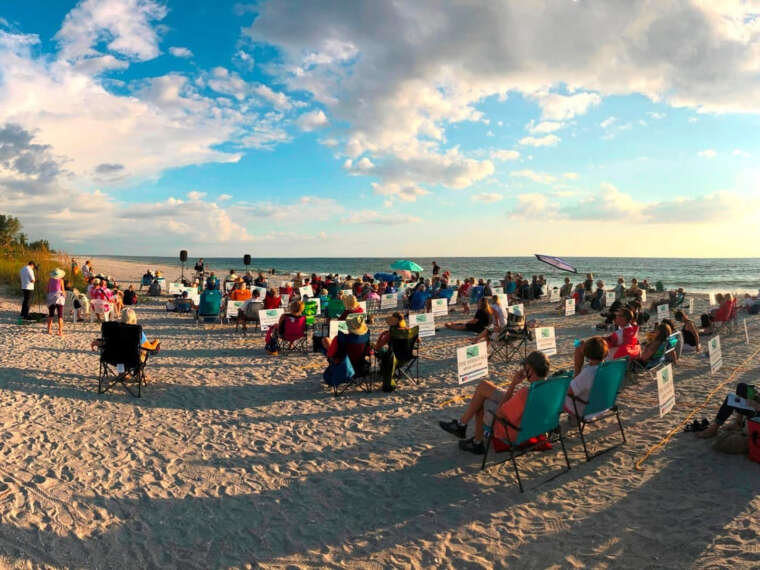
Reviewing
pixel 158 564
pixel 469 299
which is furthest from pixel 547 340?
pixel 469 299

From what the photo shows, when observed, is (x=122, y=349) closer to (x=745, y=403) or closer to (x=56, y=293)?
(x=56, y=293)

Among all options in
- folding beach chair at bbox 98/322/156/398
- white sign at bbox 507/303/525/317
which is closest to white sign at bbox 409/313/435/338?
white sign at bbox 507/303/525/317

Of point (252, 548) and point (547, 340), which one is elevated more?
point (547, 340)

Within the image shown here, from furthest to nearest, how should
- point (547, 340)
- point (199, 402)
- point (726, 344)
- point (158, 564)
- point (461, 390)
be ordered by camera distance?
point (726, 344), point (547, 340), point (461, 390), point (199, 402), point (158, 564)

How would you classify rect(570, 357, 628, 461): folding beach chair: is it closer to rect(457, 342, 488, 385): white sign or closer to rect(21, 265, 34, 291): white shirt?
rect(457, 342, 488, 385): white sign

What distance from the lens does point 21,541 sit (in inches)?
121

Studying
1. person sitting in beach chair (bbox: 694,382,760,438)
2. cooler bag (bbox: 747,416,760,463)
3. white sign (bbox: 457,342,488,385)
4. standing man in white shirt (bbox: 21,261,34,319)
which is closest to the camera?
cooler bag (bbox: 747,416,760,463)

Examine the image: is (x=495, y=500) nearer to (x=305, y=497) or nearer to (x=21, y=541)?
(x=305, y=497)

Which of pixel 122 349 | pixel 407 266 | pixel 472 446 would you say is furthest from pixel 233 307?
pixel 407 266

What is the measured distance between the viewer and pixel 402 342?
273 inches

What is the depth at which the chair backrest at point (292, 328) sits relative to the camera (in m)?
9.00

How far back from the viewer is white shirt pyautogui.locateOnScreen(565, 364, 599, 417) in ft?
14.7

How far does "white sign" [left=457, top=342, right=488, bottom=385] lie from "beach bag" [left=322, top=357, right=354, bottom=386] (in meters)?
1.53

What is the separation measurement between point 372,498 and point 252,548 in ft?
3.35
